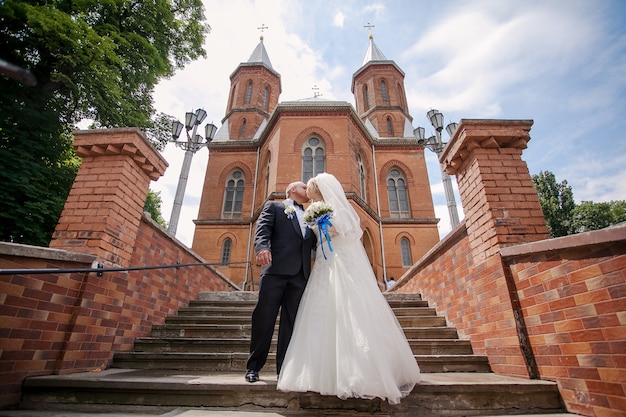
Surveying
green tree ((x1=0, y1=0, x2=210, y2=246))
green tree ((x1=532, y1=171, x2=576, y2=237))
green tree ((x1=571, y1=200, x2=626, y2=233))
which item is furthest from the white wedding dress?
green tree ((x1=571, y1=200, x2=626, y2=233))

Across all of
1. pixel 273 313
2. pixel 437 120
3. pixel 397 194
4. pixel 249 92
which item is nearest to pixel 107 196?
pixel 273 313

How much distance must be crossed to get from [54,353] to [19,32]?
9577 millimetres

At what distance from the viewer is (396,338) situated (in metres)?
2.44

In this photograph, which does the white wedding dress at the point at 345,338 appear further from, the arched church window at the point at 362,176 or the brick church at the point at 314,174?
the arched church window at the point at 362,176

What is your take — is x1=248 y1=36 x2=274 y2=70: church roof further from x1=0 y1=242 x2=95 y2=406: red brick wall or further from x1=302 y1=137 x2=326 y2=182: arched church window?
x1=0 y1=242 x2=95 y2=406: red brick wall

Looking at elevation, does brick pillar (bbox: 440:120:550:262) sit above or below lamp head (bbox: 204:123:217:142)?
below

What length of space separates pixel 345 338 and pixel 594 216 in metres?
37.0

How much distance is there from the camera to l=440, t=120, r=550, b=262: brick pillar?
10.2ft

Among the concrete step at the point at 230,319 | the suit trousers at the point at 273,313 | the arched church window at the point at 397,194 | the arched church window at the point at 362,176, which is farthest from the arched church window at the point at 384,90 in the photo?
the suit trousers at the point at 273,313

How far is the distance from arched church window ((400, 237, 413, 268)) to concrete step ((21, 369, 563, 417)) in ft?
40.5

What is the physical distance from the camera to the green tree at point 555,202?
25.9 m

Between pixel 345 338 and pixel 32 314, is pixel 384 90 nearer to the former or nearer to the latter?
pixel 345 338

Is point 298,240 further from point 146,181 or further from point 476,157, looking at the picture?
point 146,181

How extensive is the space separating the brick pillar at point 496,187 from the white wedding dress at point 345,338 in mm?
1519
